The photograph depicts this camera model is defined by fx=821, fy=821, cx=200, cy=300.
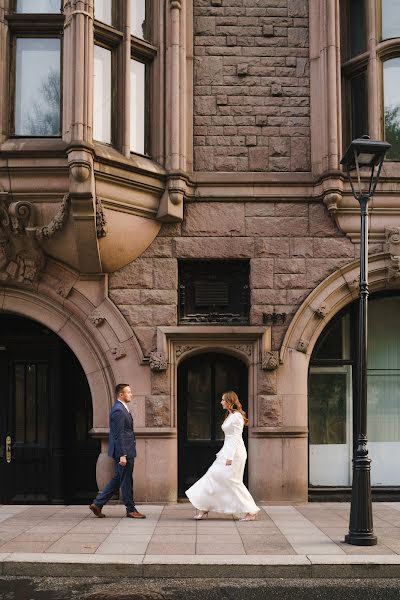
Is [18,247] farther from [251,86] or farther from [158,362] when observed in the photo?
[251,86]

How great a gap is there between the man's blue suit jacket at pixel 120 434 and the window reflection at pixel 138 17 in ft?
20.1

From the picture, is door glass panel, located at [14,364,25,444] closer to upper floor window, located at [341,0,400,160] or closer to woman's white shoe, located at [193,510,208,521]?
woman's white shoe, located at [193,510,208,521]

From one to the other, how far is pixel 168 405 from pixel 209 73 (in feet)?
18.0

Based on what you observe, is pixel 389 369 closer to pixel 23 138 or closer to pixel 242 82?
pixel 242 82

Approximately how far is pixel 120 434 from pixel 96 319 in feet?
7.37

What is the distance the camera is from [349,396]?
13.8 meters

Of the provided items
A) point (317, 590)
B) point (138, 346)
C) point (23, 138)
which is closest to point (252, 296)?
point (138, 346)

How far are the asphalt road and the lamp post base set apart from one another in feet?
3.05

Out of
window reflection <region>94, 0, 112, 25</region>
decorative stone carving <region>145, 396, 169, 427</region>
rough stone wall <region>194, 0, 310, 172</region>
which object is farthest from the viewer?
rough stone wall <region>194, 0, 310, 172</region>

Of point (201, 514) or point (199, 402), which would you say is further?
point (199, 402)

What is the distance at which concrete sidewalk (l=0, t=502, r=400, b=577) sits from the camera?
8.57 meters

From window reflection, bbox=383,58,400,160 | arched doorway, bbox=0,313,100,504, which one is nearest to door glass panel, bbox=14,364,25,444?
arched doorway, bbox=0,313,100,504

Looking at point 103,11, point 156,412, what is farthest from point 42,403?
point 103,11

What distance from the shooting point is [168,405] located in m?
12.9
